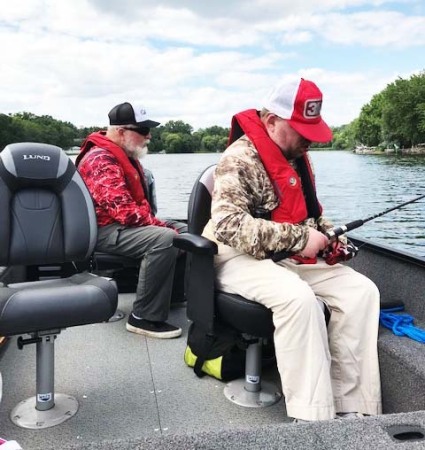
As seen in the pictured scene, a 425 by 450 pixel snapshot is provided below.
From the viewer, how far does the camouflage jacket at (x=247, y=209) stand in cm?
192

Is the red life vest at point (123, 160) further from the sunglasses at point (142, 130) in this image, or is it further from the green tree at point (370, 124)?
the green tree at point (370, 124)

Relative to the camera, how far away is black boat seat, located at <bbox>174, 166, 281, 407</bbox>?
1.91 metres

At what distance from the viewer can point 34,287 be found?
220 cm

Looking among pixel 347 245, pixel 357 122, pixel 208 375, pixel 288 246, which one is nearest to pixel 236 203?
pixel 288 246

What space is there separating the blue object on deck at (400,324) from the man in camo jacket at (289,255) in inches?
6.5

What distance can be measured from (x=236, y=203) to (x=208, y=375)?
35.9 inches

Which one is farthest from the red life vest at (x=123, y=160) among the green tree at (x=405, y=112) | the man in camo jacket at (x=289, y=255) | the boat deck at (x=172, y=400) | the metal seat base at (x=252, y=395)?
the green tree at (x=405, y=112)

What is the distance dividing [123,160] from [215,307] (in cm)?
135

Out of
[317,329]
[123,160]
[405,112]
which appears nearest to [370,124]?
[405,112]

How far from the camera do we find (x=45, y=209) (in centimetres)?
245

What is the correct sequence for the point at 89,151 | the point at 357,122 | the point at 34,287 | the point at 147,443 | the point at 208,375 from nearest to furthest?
the point at 147,443, the point at 34,287, the point at 208,375, the point at 89,151, the point at 357,122

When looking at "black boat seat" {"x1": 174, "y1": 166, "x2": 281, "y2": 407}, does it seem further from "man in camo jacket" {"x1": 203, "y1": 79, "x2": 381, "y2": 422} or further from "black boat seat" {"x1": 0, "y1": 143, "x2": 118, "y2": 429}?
"black boat seat" {"x1": 0, "y1": 143, "x2": 118, "y2": 429}

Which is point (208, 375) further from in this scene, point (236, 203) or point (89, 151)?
point (89, 151)

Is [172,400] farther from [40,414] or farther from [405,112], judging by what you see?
[405,112]
